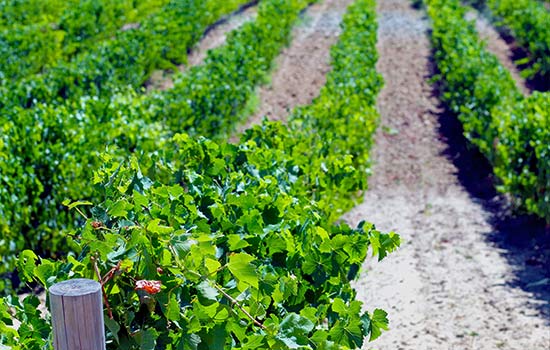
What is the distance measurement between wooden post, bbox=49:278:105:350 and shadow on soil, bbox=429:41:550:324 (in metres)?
5.09

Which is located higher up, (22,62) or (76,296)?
(76,296)

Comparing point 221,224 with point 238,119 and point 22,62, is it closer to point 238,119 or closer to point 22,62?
point 238,119

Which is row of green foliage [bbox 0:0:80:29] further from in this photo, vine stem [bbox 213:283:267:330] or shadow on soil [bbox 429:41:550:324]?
vine stem [bbox 213:283:267:330]

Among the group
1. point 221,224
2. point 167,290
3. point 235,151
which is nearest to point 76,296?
point 167,290

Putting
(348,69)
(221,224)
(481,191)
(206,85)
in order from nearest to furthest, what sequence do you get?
(221,224) → (481,191) → (206,85) → (348,69)

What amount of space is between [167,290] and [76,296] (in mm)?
756

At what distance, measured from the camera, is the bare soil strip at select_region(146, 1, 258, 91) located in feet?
54.7

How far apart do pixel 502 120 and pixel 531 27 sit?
974cm

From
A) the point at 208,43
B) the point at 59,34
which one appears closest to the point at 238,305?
the point at 59,34

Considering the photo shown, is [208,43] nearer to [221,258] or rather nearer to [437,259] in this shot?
[437,259]

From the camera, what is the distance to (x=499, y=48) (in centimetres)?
2052

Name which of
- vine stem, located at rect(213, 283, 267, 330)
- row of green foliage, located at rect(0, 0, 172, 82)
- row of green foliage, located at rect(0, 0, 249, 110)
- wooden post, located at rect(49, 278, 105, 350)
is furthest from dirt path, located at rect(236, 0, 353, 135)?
wooden post, located at rect(49, 278, 105, 350)

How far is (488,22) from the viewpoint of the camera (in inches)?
950

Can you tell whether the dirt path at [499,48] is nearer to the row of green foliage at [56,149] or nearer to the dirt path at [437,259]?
the dirt path at [437,259]
